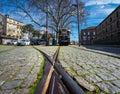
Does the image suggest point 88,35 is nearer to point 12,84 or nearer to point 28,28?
point 28,28

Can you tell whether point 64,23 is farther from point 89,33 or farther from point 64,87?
point 89,33

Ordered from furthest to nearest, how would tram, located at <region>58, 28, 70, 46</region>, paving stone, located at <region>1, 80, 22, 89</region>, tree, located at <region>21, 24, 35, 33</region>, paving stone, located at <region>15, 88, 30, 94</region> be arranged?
tree, located at <region>21, 24, 35, 33</region>, tram, located at <region>58, 28, 70, 46</region>, paving stone, located at <region>1, 80, 22, 89</region>, paving stone, located at <region>15, 88, 30, 94</region>

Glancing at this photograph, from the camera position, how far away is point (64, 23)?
128ft

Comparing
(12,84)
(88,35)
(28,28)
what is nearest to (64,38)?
(12,84)

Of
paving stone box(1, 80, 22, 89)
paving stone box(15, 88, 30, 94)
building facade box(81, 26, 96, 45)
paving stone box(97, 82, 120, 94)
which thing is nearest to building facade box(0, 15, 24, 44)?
building facade box(81, 26, 96, 45)

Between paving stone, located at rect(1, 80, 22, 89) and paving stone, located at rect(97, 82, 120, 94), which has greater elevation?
paving stone, located at rect(1, 80, 22, 89)

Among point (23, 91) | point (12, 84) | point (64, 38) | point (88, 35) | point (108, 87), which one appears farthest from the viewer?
point (88, 35)

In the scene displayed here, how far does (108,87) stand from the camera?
2.65m

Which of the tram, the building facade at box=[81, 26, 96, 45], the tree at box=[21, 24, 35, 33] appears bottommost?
the tram

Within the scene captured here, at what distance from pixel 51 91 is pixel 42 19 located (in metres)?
32.9

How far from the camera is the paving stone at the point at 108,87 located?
246 centimetres

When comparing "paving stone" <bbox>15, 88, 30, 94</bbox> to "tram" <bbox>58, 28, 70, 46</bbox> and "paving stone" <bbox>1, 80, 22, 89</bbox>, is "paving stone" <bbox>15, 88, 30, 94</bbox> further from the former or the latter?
"tram" <bbox>58, 28, 70, 46</bbox>

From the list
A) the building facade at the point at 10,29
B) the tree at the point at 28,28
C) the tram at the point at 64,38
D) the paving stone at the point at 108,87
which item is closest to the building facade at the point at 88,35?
the tree at the point at 28,28

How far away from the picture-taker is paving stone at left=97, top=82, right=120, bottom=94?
2.46m
